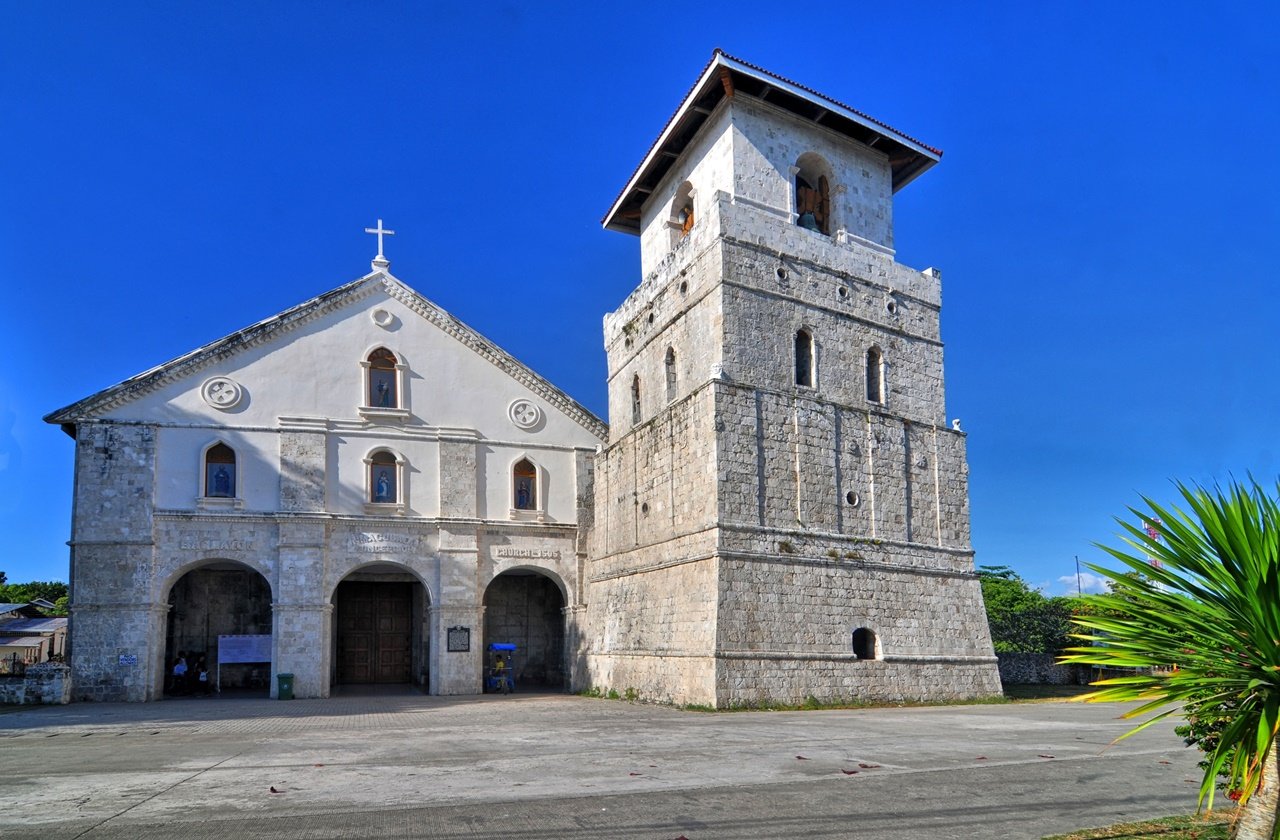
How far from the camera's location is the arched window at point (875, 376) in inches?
1029

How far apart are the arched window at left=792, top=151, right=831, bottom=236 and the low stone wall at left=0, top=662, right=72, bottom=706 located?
23.0 meters

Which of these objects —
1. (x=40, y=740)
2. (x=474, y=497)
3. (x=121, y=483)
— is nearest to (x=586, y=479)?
(x=474, y=497)

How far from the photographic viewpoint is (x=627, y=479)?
28.0 meters

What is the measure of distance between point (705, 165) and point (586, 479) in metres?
10.4

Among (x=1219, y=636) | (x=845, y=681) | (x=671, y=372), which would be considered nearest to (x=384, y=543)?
(x=671, y=372)

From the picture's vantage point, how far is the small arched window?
28.8 m

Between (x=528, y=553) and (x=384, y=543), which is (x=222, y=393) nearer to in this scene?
(x=384, y=543)

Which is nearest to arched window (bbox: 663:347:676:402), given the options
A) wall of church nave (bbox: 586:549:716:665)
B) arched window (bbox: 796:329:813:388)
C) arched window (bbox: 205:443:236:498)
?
arched window (bbox: 796:329:813:388)

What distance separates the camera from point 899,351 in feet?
87.5

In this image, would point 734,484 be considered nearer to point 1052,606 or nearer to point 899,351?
point 899,351

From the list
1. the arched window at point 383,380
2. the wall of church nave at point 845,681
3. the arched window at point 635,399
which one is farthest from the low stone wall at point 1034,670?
the arched window at point 383,380

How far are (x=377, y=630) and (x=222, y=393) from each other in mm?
9330

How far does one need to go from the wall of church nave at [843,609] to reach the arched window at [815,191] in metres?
9.51

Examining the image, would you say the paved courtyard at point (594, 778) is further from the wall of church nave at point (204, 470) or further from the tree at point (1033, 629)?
the tree at point (1033, 629)
